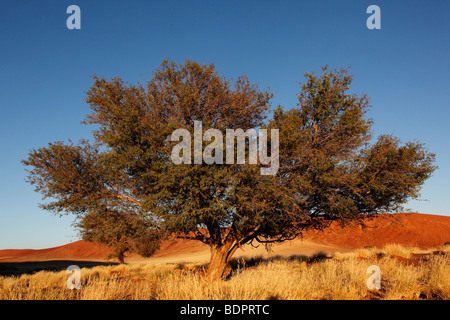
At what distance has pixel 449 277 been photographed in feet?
31.7

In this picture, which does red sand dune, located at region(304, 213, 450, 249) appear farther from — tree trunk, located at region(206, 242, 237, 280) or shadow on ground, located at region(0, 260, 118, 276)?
tree trunk, located at region(206, 242, 237, 280)

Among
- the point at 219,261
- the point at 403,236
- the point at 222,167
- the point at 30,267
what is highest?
the point at 222,167

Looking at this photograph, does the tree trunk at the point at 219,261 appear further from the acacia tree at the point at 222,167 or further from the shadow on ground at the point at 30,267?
the shadow on ground at the point at 30,267

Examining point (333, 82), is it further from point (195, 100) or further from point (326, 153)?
point (195, 100)

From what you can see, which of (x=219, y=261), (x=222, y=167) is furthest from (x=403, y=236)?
(x=222, y=167)

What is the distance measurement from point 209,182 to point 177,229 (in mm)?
3377

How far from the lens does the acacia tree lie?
12.0 metres

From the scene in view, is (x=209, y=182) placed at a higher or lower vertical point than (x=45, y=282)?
higher

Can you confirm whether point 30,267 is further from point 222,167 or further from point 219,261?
point 222,167

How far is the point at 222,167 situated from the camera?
12.2 meters

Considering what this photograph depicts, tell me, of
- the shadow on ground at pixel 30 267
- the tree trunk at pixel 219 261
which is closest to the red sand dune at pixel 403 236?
the shadow on ground at pixel 30 267

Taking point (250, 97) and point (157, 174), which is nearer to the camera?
point (157, 174)
